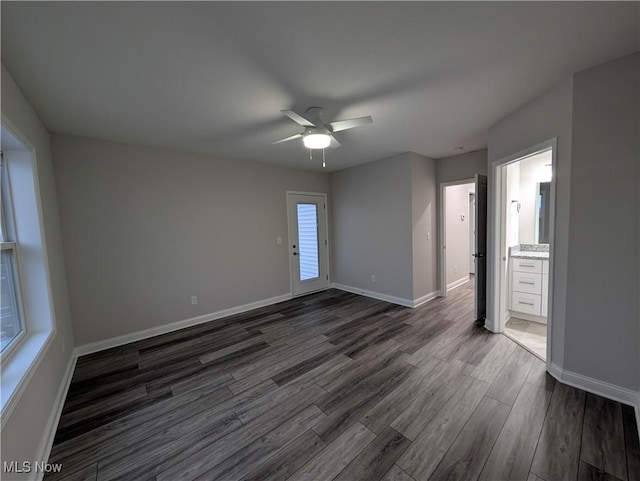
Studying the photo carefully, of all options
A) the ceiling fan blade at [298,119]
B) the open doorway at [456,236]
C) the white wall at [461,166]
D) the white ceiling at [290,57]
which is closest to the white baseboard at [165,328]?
the white ceiling at [290,57]

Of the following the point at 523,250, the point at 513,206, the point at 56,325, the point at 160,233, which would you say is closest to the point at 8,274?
the point at 56,325

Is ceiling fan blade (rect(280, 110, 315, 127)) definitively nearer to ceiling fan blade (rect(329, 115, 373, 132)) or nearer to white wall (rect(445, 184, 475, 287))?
ceiling fan blade (rect(329, 115, 373, 132))

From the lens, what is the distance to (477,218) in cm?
344

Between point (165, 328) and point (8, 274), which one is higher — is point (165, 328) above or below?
below

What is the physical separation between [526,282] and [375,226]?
235cm

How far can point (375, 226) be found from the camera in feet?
15.3

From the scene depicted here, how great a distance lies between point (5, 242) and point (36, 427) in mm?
1319

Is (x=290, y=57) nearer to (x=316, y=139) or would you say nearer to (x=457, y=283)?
(x=316, y=139)

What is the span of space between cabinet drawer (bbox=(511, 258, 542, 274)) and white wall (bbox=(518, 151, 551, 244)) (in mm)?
640

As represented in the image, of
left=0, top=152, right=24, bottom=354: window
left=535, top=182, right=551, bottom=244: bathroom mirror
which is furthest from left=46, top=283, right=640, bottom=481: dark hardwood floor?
left=535, top=182, right=551, bottom=244: bathroom mirror

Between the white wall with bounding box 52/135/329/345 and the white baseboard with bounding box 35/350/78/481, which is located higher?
the white wall with bounding box 52/135/329/345

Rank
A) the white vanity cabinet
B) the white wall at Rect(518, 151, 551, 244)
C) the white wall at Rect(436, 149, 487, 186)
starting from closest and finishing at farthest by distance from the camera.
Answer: the white vanity cabinet, the white wall at Rect(518, 151, 551, 244), the white wall at Rect(436, 149, 487, 186)

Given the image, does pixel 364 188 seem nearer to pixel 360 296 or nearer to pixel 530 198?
pixel 360 296

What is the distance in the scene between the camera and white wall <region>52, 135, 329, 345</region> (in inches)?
116
